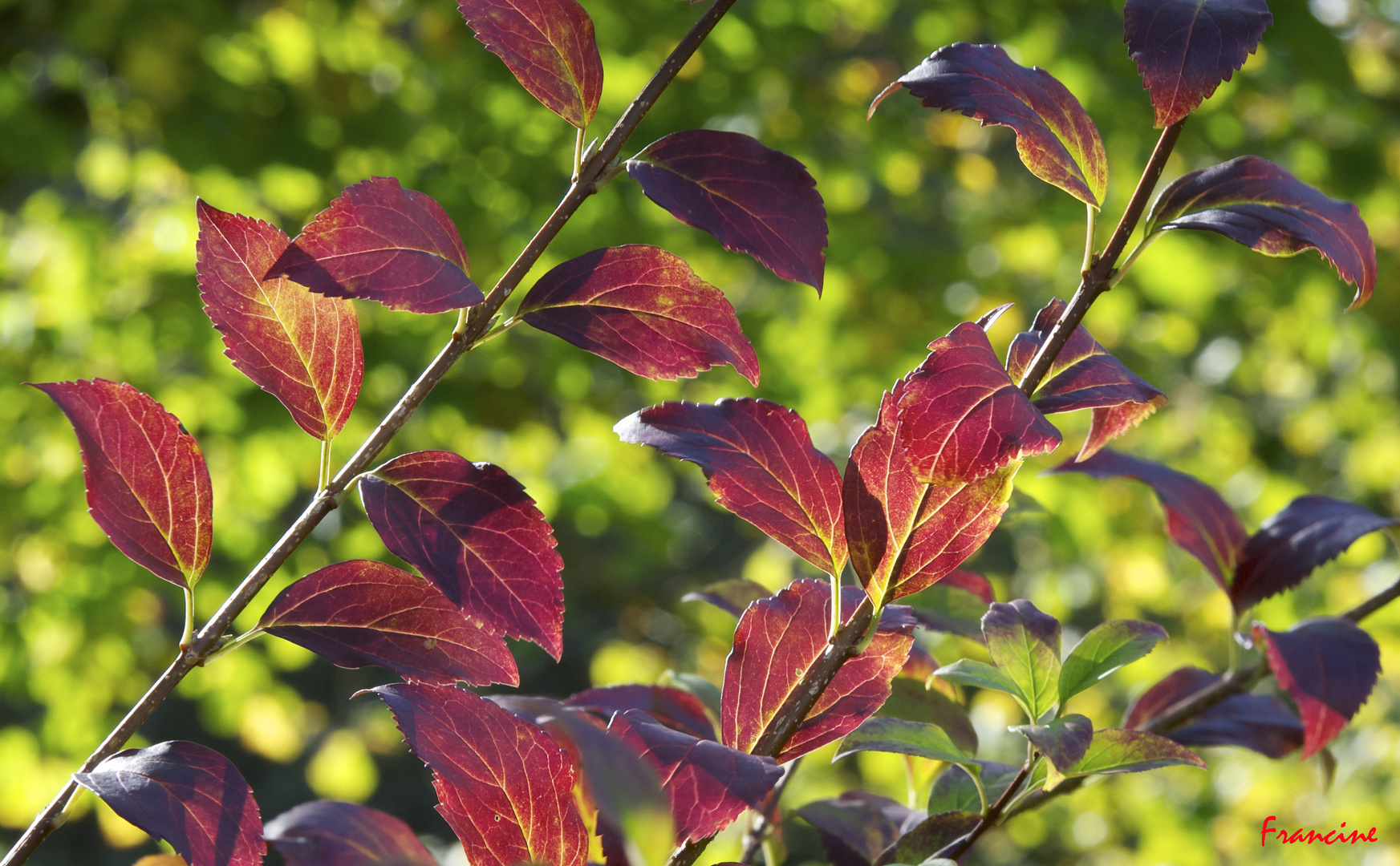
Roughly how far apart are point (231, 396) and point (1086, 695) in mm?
1897

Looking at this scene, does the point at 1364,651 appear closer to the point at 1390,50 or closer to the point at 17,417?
the point at 17,417

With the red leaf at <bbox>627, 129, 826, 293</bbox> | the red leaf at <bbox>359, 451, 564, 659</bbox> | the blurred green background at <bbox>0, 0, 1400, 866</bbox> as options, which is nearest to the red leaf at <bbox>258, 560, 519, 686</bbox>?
the red leaf at <bbox>359, 451, 564, 659</bbox>

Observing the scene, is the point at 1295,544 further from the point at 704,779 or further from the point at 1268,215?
the point at 704,779

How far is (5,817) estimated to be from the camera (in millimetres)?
2311

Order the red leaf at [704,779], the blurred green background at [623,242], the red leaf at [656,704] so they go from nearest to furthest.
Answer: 1. the red leaf at [704,779]
2. the red leaf at [656,704]
3. the blurred green background at [623,242]

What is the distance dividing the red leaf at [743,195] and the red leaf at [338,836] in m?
0.21

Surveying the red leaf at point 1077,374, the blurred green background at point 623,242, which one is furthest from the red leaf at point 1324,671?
the blurred green background at point 623,242

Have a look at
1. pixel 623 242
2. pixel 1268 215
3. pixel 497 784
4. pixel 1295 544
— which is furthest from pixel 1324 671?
pixel 623 242

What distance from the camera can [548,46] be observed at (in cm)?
30

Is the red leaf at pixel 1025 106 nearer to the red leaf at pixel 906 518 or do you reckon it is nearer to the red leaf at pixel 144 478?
the red leaf at pixel 906 518

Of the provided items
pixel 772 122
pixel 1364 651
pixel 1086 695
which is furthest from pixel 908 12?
pixel 1364 651

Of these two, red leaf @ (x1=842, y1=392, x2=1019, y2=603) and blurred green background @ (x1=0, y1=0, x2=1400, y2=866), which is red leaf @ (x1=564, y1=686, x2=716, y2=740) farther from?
blurred green background @ (x1=0, y1=0, x2=1400, y2=866)

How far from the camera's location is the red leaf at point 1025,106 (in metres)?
0.26

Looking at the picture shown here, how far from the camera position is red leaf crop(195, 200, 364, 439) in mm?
280
